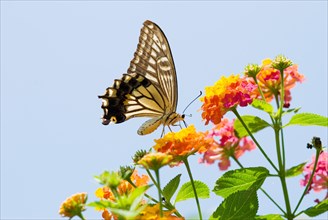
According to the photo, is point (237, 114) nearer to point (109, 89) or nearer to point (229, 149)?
point (229, 149)

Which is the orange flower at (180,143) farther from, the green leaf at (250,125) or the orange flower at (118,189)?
the green leaf at (250,125)

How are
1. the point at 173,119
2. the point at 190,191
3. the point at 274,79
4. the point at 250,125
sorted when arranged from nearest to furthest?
the point at 190,191 → the point at 250,125 → the point at 274,79 → the point at 173,119

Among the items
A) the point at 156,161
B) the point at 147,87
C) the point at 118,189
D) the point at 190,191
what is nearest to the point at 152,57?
the point at 147,87

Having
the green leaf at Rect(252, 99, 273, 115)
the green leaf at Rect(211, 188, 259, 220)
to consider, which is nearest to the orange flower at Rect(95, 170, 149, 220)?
the green leaf at Rect(211, 188, 259, 220)

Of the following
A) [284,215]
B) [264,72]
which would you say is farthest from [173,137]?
[264,72]

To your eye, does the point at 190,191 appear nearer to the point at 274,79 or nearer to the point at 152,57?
the point at 274,79
